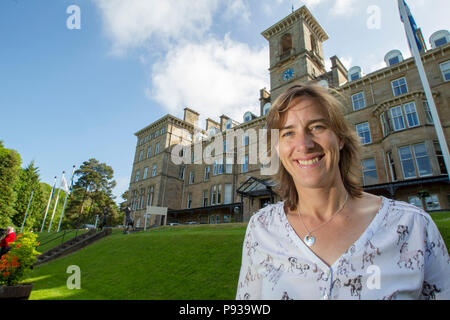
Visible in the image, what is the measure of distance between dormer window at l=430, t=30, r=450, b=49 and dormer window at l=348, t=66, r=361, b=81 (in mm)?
6021

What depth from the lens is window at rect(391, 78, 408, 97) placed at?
20.8 m

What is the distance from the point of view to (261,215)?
197cm

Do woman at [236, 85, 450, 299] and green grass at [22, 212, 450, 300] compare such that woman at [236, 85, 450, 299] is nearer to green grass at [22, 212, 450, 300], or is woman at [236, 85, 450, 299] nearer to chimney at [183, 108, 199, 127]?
green grass at [22, 212, 450, 300]

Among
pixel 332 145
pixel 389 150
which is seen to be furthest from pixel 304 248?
pixel 389 150

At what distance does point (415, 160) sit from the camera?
1802 cm

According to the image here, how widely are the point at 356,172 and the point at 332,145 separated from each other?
1.96 feet

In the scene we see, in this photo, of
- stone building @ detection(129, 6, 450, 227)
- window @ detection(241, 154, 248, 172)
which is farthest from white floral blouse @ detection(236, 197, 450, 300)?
window @ detection(241, 154, 248, 172)

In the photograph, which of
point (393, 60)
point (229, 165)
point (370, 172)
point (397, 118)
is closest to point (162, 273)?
point (370, 172)

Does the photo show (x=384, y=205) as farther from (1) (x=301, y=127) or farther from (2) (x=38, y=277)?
(2) (x=38, y=277)

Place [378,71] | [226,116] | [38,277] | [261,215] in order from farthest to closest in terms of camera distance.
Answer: [226,116]
[378,71]
[38,277]
[261,215]

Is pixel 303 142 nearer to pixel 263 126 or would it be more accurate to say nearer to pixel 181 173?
pixel 263 126

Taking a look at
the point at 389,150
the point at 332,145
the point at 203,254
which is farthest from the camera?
the point at 389,150

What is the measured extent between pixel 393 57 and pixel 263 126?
1450 cm

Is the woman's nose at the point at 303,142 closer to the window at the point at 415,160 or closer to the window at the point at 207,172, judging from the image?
the window at the point at 415,160
